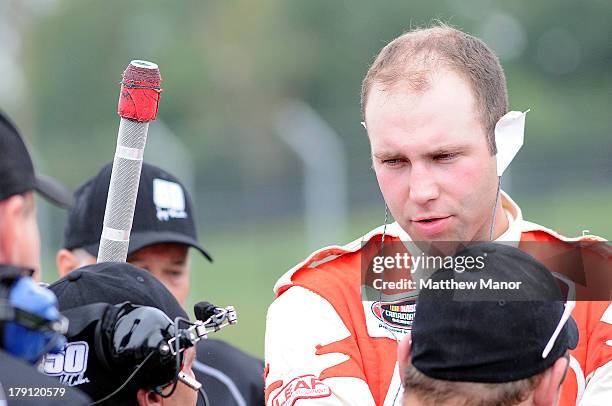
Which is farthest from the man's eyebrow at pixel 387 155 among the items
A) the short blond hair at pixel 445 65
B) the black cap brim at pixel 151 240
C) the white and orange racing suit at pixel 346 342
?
the black cap brim at pixel 151 240

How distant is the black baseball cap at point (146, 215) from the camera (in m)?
5.16

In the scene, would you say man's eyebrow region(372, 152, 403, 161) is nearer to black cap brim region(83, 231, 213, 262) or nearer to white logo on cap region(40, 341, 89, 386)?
white logo on cap region(40, 341, 89, 386)

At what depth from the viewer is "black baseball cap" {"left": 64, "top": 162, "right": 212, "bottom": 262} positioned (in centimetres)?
516

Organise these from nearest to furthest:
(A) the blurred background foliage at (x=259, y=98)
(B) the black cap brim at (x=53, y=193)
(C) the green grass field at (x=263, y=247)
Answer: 1. (B) the black cap brim at (x=53, y=193)
2. (C) the green grass field at (x=263, y=247)
3. (A) the blurred background foliage at (x=259, y=98)

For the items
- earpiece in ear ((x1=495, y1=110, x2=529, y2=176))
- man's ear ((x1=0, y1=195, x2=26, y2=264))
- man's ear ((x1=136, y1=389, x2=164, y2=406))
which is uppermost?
earpiece in ear ((x1=495, y1=110, x2=529, y2=176))

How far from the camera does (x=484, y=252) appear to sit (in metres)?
2.93

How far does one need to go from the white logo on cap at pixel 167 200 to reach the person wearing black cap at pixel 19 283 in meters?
2.29

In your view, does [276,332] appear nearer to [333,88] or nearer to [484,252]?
[484,252]

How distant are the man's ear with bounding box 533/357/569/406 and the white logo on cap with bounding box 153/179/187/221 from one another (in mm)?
2714

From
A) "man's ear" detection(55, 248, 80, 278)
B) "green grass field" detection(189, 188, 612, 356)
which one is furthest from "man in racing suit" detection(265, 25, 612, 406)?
"green grass field" detection(189, 188, 612, 356)

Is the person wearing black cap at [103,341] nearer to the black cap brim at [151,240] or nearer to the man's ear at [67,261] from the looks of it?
the black cap brim at [151,240]

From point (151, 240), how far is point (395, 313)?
184 cm

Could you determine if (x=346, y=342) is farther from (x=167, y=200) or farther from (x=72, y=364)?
(x=167, y=200)

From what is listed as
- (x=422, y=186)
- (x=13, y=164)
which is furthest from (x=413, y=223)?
(x=13, y=164)
